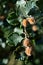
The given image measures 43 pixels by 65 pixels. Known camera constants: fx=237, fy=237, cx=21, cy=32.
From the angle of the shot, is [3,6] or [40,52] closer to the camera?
[3,6]

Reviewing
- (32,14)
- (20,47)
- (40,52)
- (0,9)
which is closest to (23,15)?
(32,14)

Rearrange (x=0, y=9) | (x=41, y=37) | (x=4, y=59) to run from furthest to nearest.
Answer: (x=4, y=59), (x=0, y=9), (x=41, y=37)

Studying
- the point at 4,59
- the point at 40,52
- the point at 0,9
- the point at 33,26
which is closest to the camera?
the point at 33,26

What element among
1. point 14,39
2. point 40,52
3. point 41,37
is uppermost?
point 14,39

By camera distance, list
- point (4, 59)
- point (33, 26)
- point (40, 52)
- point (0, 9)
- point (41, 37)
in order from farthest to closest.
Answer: point (40, 52) < point (4, 59) < point (0, 9) < point (41, 37) < point (33, 26)

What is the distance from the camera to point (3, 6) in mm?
1623

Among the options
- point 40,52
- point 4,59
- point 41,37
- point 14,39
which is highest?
point 14,39

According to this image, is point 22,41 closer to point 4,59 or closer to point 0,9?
point 0,9

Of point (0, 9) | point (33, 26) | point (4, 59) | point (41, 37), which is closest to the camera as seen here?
point (33, 26)

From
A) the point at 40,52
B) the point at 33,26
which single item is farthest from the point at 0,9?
the point at 40,52

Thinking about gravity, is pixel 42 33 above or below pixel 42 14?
below

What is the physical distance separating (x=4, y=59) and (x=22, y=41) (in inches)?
26.0

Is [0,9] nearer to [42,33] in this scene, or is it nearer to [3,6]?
[3,6]

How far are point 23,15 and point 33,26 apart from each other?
0.09m
